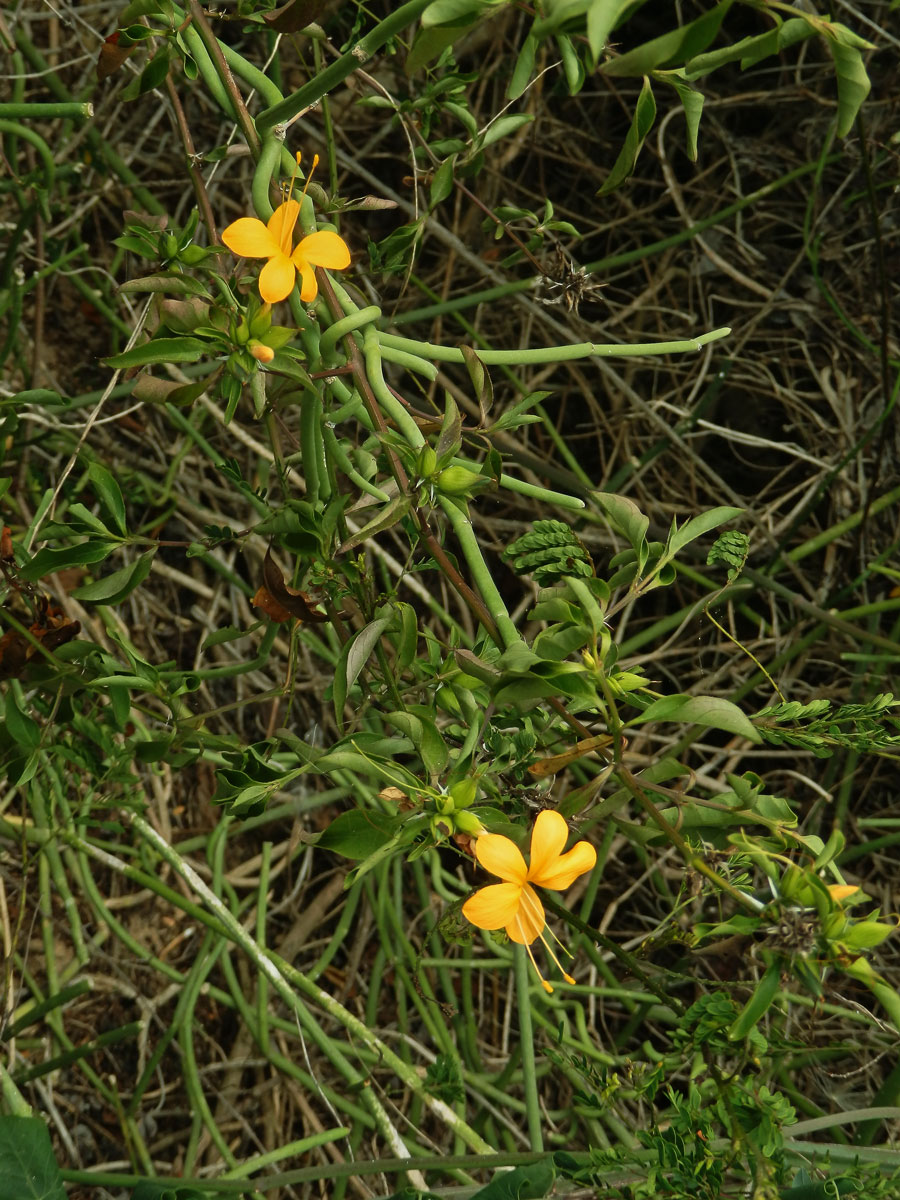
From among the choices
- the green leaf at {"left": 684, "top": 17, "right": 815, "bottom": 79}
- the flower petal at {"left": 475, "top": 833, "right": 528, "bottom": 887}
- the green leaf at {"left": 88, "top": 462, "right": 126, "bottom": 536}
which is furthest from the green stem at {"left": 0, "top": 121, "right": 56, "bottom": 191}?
the flower petal at {"left": 475, "top": 833, "right": 528, "bottom": 887}

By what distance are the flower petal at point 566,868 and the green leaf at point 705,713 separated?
9 centimetres

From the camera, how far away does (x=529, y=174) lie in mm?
1894

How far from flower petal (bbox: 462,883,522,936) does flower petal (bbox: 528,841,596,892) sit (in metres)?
0.02

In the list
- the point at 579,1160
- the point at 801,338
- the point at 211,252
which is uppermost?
the point at 211,252

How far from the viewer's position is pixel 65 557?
0.82 meters

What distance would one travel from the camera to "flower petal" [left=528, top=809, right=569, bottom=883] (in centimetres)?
62

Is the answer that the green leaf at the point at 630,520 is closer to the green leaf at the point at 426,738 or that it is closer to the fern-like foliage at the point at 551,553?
the fern-like foliage at the point at 551,553

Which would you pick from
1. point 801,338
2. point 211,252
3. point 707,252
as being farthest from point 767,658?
point 211,252

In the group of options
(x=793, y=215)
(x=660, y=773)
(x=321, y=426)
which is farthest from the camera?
(x=793, y=215)

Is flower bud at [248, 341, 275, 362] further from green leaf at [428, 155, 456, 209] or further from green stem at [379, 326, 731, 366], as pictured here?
green leaf at [428, 155, 456, 209]

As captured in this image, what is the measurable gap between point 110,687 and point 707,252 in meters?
1.38

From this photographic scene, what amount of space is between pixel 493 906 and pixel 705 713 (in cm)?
17

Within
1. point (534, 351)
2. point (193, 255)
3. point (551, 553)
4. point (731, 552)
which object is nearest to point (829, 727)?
point (731, 552)

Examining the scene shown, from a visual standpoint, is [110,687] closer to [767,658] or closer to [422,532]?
[422,532]
